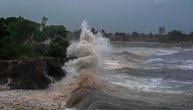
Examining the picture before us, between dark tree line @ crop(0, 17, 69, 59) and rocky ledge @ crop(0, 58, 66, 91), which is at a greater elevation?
dark tree line @ crop(0, 17, 69, 59)

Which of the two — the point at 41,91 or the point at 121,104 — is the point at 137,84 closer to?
the point at 41,91

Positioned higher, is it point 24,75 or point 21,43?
point 21,43

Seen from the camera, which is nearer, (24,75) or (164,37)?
(24,75)

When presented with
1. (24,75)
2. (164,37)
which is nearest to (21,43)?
(24,75)

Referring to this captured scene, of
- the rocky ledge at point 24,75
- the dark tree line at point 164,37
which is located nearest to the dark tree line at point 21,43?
the rocky ledge at point 24,75

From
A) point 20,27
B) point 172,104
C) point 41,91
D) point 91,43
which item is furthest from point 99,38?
point 172,104

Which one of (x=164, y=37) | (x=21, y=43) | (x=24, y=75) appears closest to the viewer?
(x=24, y=75)

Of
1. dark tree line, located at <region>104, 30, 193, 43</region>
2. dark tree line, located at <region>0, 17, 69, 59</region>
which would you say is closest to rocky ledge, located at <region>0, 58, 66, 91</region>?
dark tree line, located at <region>0, 17, 69, 59</region>

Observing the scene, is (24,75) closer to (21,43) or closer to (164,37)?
(21,43)

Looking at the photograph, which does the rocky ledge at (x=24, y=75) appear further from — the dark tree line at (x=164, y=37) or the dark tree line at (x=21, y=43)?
the dark tree line at (x=164, y=37)

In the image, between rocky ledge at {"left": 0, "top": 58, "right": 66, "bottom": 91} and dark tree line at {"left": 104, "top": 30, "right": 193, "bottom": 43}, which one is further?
dark tree line at {"left": 104, "top": 30, "right": 193, "bottom": 43}

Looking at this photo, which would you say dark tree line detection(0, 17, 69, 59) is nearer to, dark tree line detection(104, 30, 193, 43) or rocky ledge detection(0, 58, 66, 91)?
rocky ledge detection(0, 58, 66, 91)

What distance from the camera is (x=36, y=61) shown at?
27469 mm

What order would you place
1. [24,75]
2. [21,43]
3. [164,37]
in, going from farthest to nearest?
1. [164,37]
2. [21,43]
3. [24,75]
